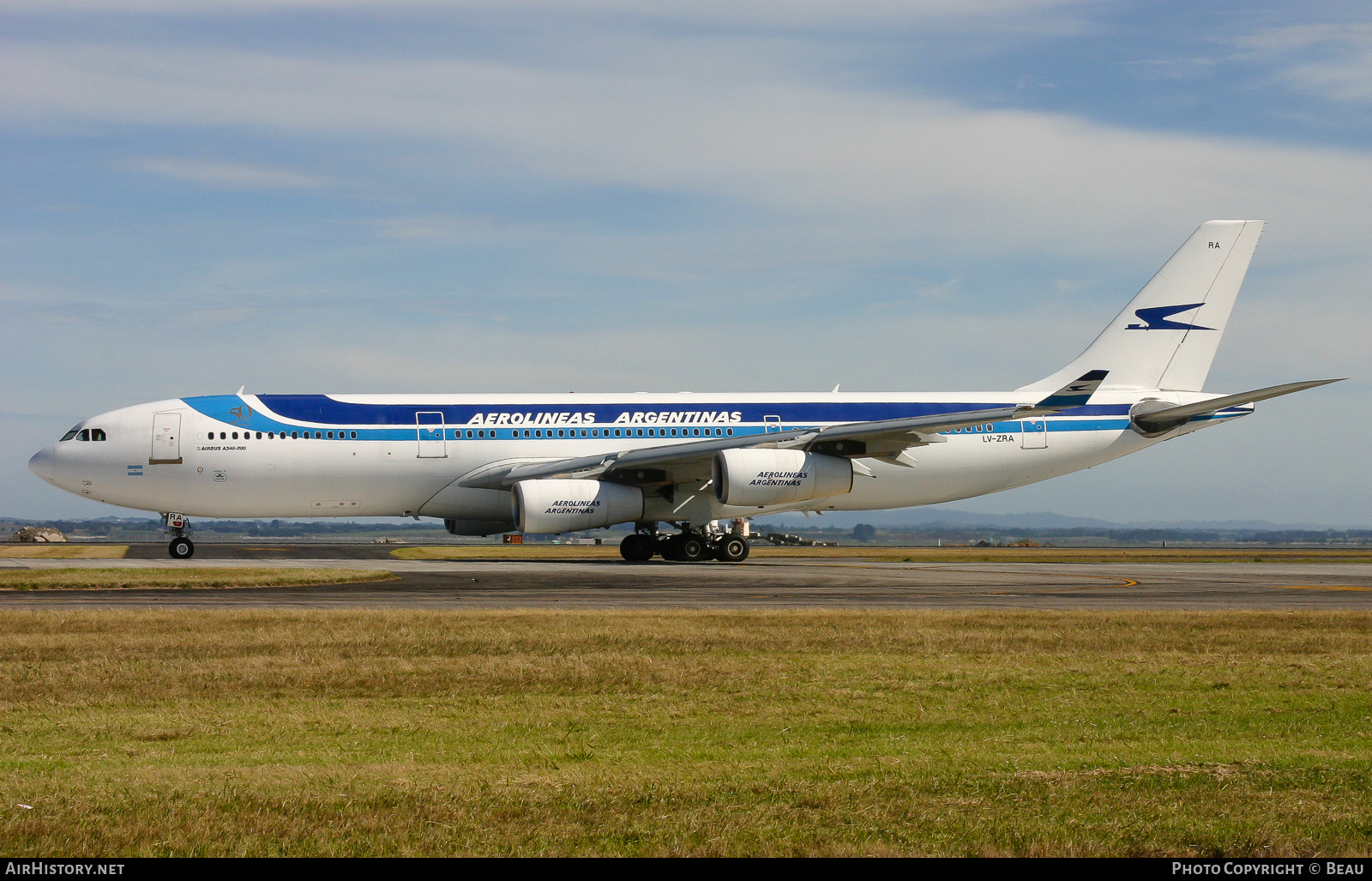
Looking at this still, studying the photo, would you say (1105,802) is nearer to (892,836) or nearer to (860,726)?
(892,836)

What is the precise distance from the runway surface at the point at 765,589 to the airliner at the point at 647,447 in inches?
69.2

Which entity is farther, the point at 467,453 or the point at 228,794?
the point at 467,453

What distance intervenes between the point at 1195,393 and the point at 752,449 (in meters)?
14.3

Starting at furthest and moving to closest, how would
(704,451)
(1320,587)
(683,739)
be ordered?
(704,451) < (1320,587) < (683,739)

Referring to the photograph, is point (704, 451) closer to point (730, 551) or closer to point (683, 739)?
point (730, 551)

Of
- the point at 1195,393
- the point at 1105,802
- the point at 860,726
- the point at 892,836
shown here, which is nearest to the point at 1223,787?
the point at 1105,802

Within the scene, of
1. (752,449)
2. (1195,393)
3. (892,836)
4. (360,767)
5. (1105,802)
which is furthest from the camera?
(1195,393)

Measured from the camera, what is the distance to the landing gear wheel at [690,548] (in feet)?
109

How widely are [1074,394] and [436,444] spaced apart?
1631cm

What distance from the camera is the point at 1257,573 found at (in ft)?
95.8

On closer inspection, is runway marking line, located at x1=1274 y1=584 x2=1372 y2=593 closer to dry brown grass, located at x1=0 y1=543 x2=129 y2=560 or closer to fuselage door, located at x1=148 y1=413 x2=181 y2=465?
fuselage door, located at x1=148 y1=413 x2=181 y2=465

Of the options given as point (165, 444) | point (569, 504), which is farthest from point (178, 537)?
point (569, 504)

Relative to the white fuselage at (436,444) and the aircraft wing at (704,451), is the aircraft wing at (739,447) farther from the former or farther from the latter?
the white fuselage at (436,444)

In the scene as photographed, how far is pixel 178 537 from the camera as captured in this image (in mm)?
33750
